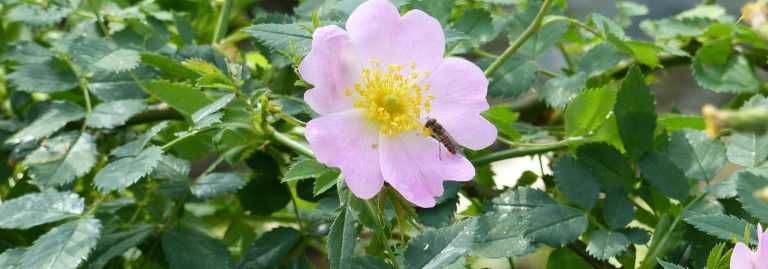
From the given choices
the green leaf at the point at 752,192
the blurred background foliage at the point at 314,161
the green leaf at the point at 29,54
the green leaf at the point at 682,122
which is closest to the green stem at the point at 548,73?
the blurred background foliage at the point at 314,161

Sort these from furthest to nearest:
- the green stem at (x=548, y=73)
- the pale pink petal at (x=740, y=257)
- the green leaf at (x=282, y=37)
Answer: the green stem at (x=548, y=73) → the green leaf at (x=282, y=37) → the pale pink petal at (x=740, y=257)

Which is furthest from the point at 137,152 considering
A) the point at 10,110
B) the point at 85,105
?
the point at 10,110

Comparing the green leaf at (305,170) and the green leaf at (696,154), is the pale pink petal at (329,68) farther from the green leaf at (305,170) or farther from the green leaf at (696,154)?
the green leaf at (696,154)

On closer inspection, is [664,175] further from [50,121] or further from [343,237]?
[50,121]

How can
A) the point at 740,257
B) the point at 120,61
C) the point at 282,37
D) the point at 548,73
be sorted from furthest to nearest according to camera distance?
the point at 548,73 → the point at 120,61 → the point at 282,37 → the point at 740,257

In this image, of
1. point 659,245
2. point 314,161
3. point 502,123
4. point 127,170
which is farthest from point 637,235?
point 127,170

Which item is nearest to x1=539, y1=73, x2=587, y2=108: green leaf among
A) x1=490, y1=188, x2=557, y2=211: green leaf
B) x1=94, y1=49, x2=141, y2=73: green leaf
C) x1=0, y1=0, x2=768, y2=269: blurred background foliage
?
x1=0, y1=0, x2=768, y2=269: blurred background foliage
